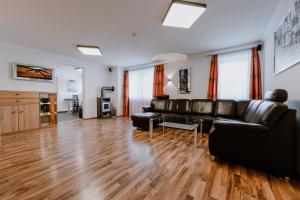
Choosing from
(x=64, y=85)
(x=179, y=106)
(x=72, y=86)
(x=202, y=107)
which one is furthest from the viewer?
(x=72, y=86)

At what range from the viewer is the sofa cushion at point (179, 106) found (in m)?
4.73

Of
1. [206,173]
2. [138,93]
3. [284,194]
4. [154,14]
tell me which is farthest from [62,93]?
[284,194]

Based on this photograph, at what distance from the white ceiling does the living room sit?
0.03m

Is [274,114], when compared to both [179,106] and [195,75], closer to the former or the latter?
[179,106]

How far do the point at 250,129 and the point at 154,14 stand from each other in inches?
93.1

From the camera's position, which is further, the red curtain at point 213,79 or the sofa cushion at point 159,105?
the sofa cushion at point 159,105

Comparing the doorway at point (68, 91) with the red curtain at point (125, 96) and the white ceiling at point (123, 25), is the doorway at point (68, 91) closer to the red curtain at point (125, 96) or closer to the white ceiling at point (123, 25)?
the red curtain at point (125, 96)

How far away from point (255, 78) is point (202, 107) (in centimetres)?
161

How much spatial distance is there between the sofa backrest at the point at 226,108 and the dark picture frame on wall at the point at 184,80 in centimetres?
139

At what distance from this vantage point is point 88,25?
303 centimetres

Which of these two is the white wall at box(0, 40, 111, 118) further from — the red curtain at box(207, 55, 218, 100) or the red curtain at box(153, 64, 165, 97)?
the red curtain at box(207, 55, 218, 100)

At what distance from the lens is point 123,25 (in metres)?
3.03

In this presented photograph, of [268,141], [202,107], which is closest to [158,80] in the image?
[202,107]

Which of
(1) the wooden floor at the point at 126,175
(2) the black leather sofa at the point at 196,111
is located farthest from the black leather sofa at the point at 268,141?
(2) the black leather sofa at the point at 196,111
